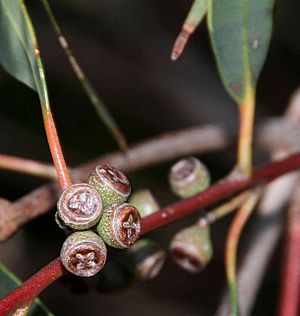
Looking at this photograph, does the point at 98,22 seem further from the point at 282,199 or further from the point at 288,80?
the point at 282,199

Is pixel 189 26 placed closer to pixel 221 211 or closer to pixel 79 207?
pixel 221 211

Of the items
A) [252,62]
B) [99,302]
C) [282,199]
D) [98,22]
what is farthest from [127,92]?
[252,62]

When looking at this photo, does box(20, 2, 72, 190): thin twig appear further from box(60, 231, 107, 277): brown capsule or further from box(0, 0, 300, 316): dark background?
box(0, 0, 300, 316): dark background

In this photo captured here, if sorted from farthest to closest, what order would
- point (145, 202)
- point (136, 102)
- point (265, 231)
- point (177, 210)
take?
point (136, 102)
point (265, 231)
point (145, 202)
point (177, 210)

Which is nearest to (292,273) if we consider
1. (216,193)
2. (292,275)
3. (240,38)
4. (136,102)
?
(292,275)

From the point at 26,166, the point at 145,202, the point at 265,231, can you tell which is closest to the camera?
the point at 145,202

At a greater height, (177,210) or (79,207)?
(79,207)

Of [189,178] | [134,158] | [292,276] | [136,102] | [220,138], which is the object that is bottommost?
[136,102]
